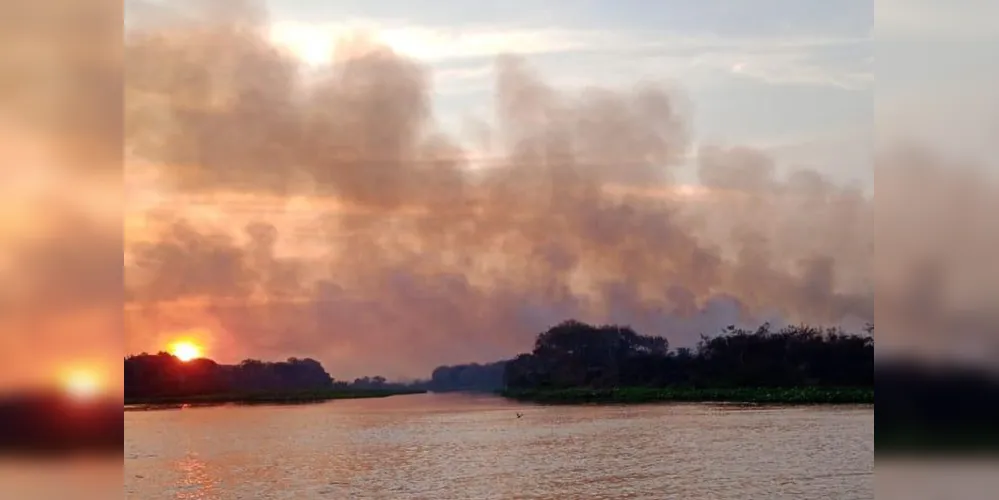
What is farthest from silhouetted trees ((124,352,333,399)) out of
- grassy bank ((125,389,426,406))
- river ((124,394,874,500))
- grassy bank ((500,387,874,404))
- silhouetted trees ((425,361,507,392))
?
grassy bank ((500,387,874,404))

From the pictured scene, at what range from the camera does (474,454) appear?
24.1 ft

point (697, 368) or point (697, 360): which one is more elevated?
point (697, 360)

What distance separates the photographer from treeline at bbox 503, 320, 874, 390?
8.09m

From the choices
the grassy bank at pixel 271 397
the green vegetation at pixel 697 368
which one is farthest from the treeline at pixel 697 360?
the grassy bank at pixel 271 397

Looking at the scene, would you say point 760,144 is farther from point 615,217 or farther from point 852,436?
point 852,436

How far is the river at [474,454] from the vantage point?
649 centimetres

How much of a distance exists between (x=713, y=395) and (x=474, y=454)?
363cm

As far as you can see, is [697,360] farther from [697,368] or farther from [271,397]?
[271,397]

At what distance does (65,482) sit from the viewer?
8.43ft

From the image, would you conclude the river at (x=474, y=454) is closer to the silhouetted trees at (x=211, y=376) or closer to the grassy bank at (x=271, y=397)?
the grassy bank at (x=271, y=397)

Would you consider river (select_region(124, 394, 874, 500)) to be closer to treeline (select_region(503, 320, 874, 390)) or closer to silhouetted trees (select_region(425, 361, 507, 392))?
silhouetted trees (select_region(425, 361, 507, 392))

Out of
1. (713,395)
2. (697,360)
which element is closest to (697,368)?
(697,360)

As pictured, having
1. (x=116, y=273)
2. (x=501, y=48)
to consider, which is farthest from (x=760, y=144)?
(x=116, y=273)

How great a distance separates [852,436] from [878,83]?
6.37 metres
